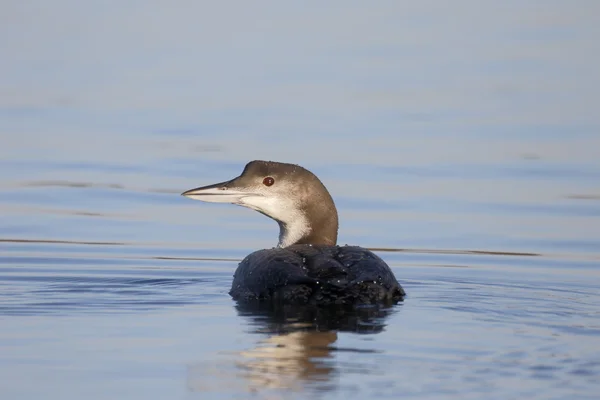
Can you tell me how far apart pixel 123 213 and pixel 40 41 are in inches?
393

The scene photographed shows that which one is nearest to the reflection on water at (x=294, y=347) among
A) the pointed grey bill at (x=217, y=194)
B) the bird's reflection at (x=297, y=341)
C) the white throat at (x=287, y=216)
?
the bird's reflection at (x=297, y=341)

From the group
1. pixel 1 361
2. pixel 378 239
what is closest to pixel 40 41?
pixel 378 239

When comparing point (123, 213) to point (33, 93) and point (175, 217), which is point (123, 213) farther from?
point (33, 93)

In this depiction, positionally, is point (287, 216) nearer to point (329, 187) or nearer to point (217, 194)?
point (217, 194)

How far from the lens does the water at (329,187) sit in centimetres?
649

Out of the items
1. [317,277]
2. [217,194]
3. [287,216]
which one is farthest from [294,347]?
[217,194]

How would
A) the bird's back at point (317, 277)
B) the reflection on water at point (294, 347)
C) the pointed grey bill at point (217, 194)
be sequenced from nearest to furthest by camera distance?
1. the reflection on water at point (294, 347)
2. the bird's back at point (317, 277)
3. the pointed grey bill at point (217, 194)

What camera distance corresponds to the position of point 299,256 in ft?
26.9

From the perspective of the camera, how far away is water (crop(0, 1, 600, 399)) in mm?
6488

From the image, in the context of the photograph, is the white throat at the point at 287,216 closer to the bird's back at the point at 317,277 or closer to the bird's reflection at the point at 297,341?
the bird's back at the point at 317,277

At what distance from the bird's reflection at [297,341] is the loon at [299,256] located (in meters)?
0.09

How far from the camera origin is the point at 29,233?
1084cm

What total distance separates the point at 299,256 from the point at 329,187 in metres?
4.30

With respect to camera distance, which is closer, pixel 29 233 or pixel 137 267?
pixel 137 267
